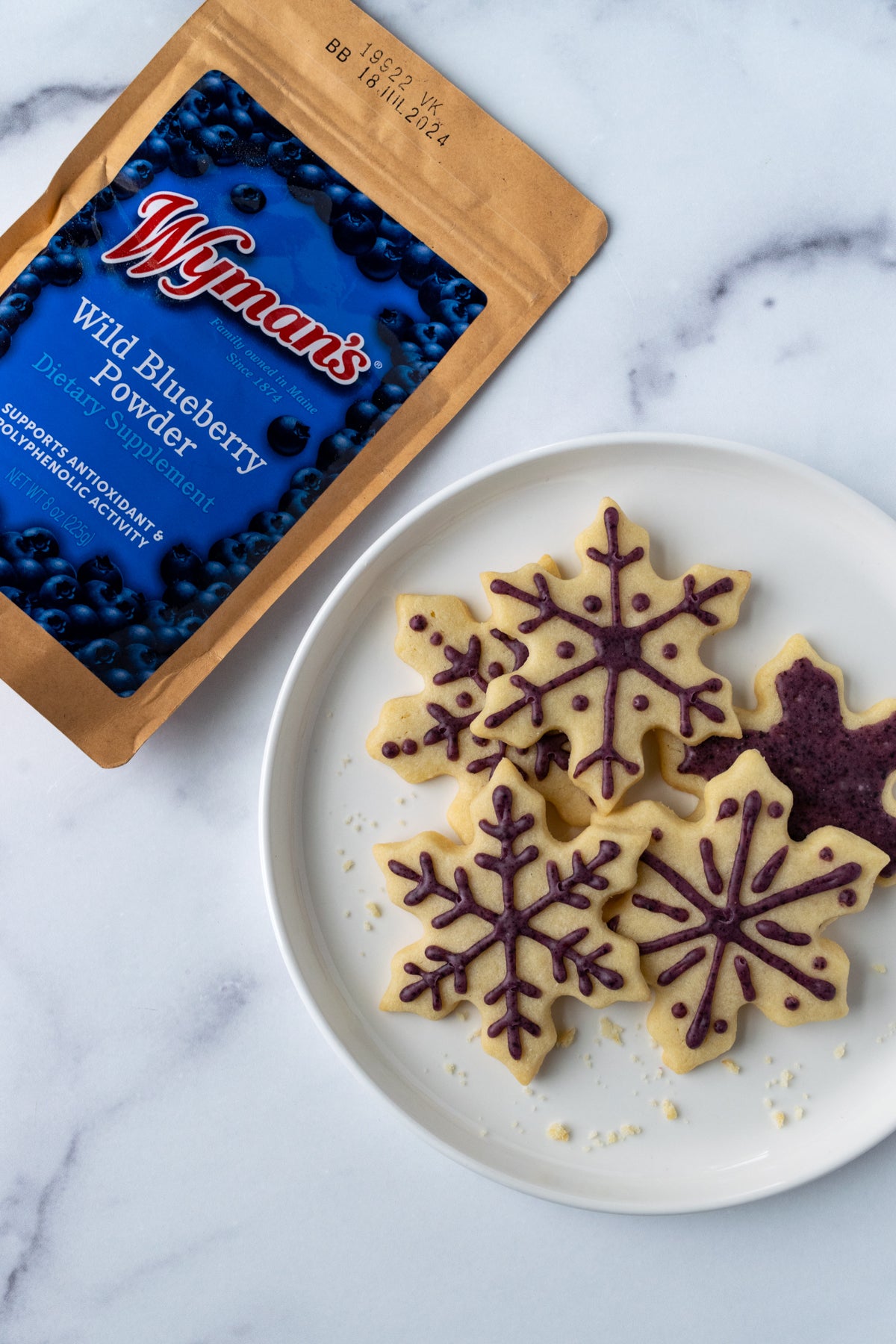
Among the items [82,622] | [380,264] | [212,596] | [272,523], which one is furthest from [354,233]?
[82,622]

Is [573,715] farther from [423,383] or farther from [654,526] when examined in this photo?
[423,383]

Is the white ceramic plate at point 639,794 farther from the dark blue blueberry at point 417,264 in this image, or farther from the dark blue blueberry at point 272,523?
the dark blue blueberry at point 417,264

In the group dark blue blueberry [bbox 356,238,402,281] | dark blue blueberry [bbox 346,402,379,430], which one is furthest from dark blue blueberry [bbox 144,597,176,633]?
dark blue blueberry [bbox 356,238,402,281]

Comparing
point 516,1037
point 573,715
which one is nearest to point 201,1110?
point 516,1037

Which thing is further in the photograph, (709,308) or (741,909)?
(709,308)

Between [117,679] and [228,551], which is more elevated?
[228,551]

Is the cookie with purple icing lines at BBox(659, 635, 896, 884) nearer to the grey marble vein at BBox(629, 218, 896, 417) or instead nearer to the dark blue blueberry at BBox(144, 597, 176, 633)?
the grey marble vein at BBox(629, 218, 896, 417)

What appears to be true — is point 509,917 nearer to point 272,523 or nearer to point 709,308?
point 272,523
